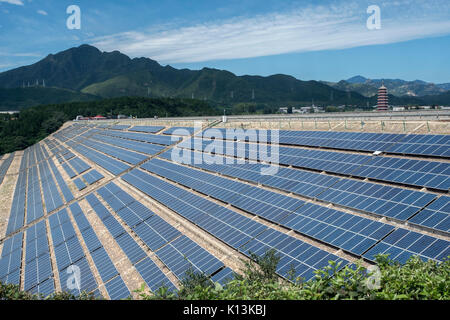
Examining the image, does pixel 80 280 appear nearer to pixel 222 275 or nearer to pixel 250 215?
pixel 222 275

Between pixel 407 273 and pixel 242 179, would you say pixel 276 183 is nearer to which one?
pixel 242 179

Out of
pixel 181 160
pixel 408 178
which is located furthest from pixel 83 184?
pixel 408 178

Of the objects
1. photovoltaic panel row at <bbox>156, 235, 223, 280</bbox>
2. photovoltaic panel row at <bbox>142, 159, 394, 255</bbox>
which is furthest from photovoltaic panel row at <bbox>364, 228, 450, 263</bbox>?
photovoltaic panel row at <bbox>156, 235, 223, 280</bbox>

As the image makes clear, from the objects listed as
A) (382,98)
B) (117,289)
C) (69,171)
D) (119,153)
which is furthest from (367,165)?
(382,98)

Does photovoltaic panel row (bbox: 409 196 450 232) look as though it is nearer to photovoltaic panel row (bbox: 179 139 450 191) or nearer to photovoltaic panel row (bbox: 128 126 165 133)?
photovoltaic panel row (bbox: 179 139 450 191)

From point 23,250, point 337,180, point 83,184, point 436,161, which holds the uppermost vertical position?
point 436,161
